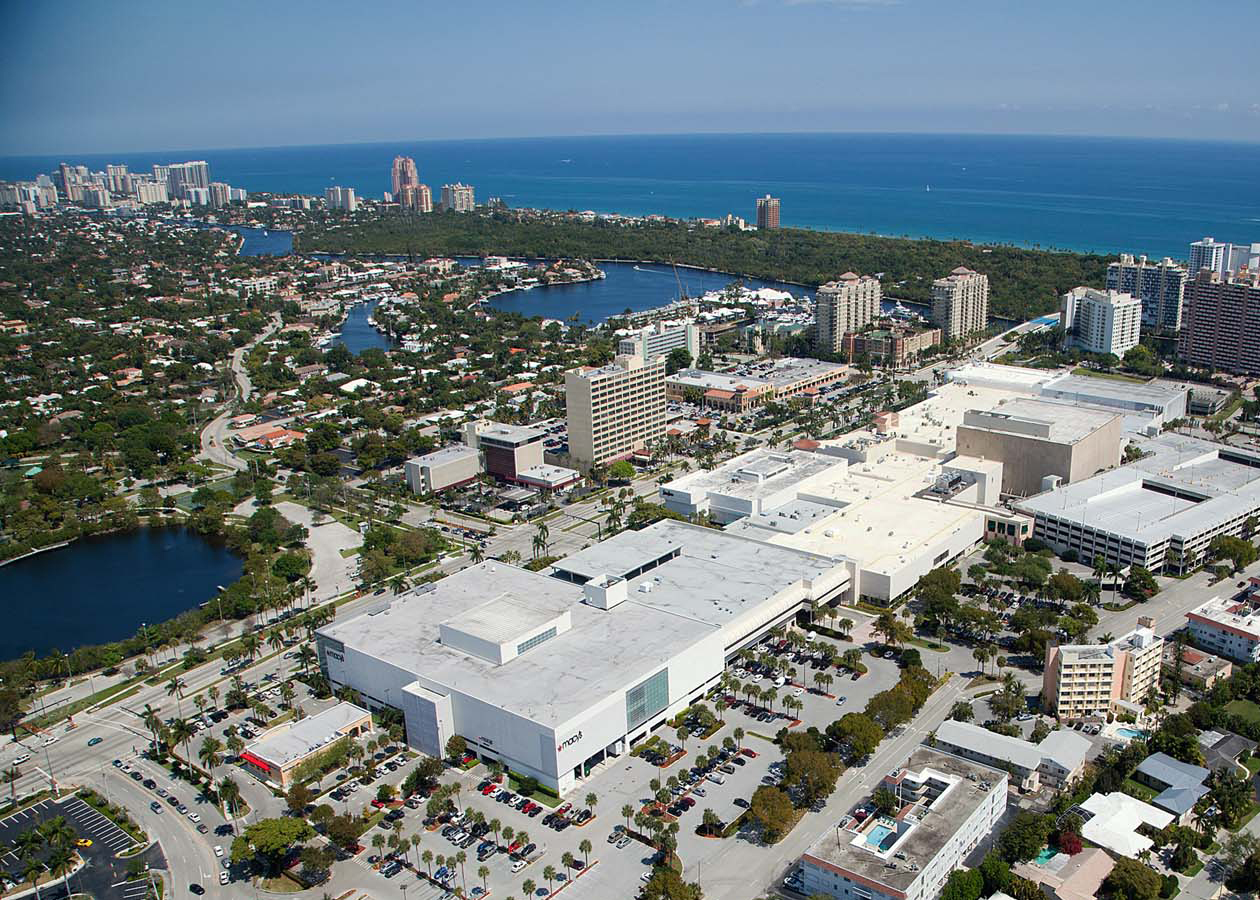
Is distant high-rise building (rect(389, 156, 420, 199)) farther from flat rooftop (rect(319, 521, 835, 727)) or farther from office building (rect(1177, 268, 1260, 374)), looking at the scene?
flat rooftop (rect(319, 521, 835, 727))

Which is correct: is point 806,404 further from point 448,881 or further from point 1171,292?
point 448,881

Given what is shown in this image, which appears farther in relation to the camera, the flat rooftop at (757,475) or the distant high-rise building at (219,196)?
the distant high-rise building at (219,196)

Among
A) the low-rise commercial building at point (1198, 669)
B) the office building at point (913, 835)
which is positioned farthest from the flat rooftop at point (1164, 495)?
the office building at point (913, 835)

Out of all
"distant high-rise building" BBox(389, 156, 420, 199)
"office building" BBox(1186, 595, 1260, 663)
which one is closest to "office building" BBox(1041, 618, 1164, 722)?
"office building" BBox(1186, 595, 1260, 663)

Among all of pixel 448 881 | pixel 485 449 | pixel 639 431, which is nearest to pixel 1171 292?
pixel 639 431

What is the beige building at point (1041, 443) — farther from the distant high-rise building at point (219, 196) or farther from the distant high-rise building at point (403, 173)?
the distant high-rise building at point (219, 196)

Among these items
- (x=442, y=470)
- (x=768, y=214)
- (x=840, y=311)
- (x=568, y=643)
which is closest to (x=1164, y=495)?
(x=568, y=643)

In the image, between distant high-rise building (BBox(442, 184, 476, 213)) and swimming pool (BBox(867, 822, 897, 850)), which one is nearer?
swimming pool (BBox(867, 822, 897, 850))
